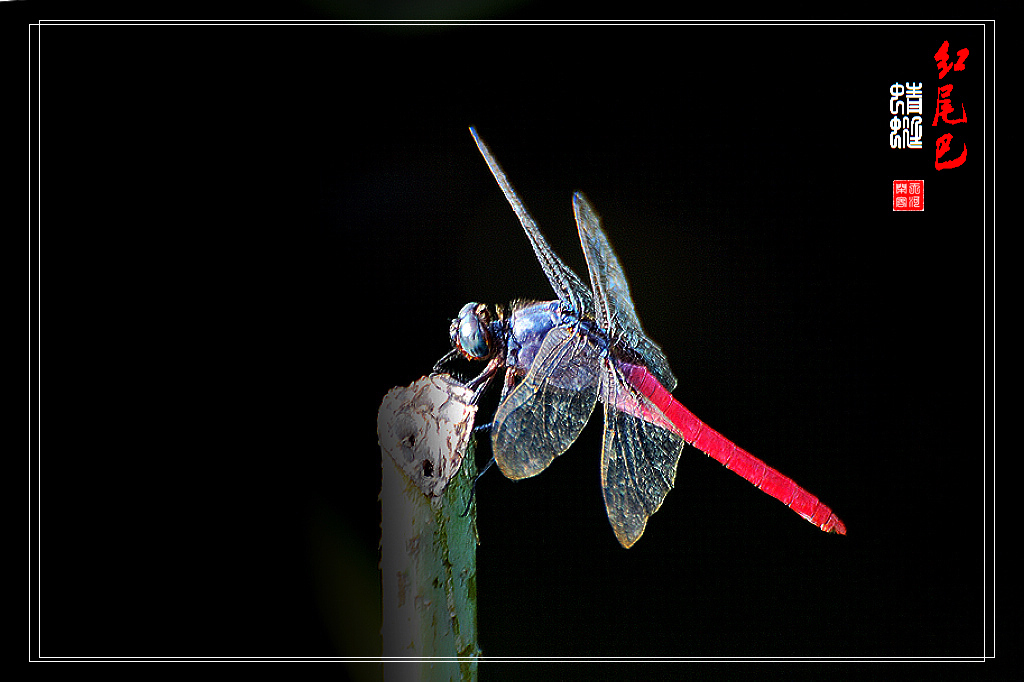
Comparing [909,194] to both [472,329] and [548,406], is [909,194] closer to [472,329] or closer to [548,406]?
[548,406]

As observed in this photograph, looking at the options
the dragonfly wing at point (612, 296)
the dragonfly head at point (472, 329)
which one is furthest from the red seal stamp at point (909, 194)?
the dragonfly head at point (472, 329)

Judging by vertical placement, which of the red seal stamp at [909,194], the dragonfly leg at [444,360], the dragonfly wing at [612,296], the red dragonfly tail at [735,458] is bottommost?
the red dragonfly tail at [735,458]

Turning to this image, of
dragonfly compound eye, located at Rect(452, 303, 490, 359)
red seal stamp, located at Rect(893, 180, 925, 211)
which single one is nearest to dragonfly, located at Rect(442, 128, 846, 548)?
dragonfly compound eye, located at Rect(452, 303, 490, 359)

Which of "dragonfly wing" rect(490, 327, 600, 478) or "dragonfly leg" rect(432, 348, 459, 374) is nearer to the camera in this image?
"dragonfly wing" rect(490, 327, 600, 478)

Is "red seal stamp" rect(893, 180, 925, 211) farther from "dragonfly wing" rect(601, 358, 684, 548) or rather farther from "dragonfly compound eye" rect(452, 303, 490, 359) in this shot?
"dragonfly compound eye" rect(452, 303, 490, 359)

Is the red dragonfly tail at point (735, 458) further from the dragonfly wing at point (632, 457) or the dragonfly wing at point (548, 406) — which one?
the dragonfly wing at point (548, 406)

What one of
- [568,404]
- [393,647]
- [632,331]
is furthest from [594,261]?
[393,647]

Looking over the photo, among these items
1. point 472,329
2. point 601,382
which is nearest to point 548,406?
point 601,382
